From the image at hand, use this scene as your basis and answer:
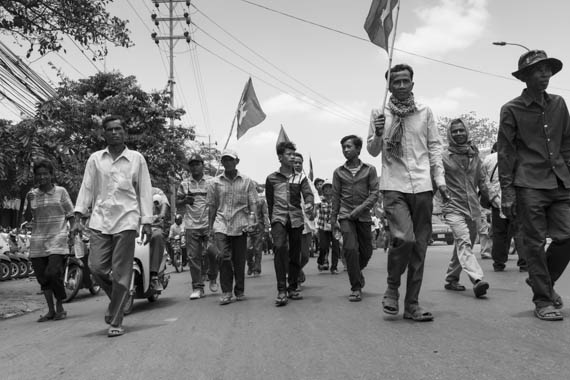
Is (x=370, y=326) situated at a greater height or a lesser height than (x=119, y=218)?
lesser

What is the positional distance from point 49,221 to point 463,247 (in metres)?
4.96

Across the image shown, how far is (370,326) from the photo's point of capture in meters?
4.72

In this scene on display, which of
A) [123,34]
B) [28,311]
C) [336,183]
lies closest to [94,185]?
[336,183]

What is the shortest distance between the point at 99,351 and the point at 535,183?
12.3 feet

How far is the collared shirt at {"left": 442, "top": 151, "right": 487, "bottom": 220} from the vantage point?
6762 mm

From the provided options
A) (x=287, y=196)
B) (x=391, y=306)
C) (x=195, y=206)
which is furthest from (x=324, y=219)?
(x=391, y=306)

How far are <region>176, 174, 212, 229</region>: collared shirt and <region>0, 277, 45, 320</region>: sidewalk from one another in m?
2.61

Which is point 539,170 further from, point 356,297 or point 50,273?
point 50,273

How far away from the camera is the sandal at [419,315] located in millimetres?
4730

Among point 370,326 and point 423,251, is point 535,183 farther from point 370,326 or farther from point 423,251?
point 370,326

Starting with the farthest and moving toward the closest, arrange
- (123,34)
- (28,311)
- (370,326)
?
1. (123,34)
2. (28,311)
3. (370,326)

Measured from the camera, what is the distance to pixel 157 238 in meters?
7.55

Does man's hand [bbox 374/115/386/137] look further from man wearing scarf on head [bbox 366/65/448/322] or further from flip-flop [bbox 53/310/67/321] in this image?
flip-flop [bbox 53/310/67/321]

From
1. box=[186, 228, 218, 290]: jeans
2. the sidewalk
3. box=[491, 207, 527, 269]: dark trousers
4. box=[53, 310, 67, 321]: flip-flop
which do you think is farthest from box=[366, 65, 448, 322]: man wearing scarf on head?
the sidewalk
